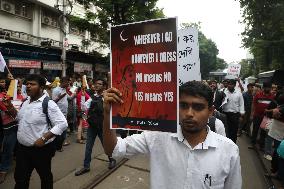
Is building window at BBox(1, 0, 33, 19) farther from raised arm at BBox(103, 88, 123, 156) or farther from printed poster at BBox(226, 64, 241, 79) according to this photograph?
raised arm at BBox(103, 88, 123, 156)

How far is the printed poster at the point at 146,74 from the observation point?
2252 mm

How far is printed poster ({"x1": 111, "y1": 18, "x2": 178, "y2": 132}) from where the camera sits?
7.39 ft

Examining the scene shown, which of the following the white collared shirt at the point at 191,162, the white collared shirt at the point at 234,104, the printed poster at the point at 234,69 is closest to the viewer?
the white collared shirt at the point at 191,162

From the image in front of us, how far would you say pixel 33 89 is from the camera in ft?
14.1

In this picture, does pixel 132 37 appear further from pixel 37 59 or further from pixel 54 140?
pixel 37 59

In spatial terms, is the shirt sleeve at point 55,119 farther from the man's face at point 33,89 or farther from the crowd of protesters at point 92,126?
the man's face at point 33,89

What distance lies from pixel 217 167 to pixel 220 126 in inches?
63.0

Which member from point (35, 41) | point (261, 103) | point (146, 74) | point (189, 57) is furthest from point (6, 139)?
point (35, 41)

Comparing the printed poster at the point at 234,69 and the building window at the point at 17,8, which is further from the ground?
the building window at the point at 17,8

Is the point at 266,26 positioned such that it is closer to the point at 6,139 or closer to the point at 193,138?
the point at 6,139

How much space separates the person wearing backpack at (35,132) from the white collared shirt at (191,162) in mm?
2210

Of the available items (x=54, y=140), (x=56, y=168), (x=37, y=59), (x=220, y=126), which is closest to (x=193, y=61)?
(x=220, y=126)

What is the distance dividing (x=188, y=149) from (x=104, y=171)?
15.3 ft

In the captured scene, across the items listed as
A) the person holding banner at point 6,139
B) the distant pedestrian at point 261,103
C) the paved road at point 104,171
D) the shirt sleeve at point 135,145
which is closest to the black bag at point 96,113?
the paved road at point 104,171
